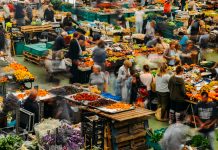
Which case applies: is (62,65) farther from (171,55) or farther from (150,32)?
(150,32)

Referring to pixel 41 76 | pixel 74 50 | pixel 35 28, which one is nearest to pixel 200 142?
pixel 74 50

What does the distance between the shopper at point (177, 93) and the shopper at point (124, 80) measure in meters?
1.51

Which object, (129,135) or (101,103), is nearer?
(129,135)

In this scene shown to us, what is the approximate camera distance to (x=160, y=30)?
73.0 feet

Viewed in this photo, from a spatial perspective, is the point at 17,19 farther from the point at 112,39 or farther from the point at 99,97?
the point at 99,97

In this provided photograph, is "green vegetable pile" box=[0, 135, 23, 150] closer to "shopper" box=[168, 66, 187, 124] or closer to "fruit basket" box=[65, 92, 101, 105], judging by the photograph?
"fruit basket" box=[65, 92, 101, 105]

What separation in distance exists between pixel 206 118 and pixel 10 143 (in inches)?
162

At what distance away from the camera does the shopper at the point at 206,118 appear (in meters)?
10.4

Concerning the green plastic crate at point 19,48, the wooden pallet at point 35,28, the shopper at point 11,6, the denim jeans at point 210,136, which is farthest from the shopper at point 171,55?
the shopper at point 11,6

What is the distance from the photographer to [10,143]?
895 cm

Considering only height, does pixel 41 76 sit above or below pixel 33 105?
below

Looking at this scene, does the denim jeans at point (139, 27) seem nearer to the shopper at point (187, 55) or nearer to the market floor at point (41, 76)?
the market floor at point (41, 76)

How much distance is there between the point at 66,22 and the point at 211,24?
7.23 metres

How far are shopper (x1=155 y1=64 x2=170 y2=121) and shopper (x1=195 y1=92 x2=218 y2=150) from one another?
2344mm
